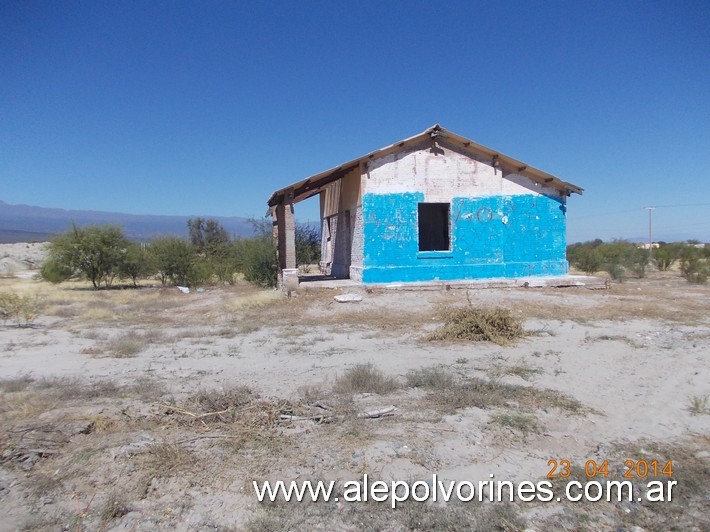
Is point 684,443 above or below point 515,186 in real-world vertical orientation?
below

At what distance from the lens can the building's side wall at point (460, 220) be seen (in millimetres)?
15484

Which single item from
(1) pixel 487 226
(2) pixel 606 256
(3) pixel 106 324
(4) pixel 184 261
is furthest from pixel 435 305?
(2) pixel 606 256

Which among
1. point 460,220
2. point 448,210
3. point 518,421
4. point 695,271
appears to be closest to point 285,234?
point 448,210

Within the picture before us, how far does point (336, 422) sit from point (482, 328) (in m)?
4.80

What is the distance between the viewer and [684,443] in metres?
4.63

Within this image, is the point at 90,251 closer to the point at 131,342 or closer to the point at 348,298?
the point at 348,298

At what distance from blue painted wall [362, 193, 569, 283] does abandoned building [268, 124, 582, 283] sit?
3 cm

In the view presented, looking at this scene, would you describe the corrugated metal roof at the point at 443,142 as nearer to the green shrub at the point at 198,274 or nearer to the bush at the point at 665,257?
the green shrub at the point at 198,274

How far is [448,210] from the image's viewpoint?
1630cm

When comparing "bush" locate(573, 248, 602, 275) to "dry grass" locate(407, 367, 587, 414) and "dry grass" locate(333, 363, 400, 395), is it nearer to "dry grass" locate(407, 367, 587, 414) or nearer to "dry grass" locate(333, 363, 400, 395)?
"dry grass" locate(407, 367, 587, 414)

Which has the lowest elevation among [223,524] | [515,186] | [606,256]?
[223,524]

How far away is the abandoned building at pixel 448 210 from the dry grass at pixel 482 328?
611 cm

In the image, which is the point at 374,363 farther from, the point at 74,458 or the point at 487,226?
the point at 487,226

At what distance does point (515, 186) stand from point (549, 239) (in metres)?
2.20
